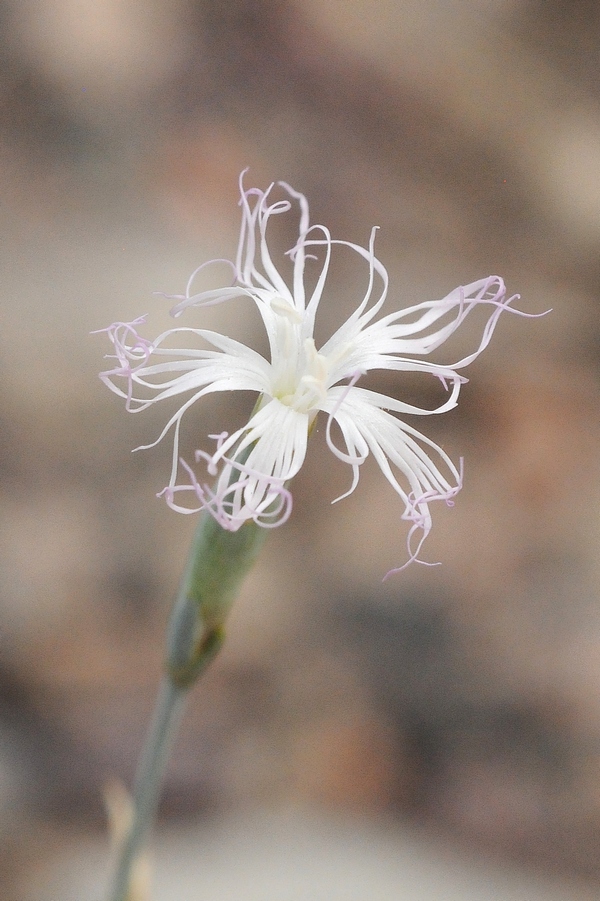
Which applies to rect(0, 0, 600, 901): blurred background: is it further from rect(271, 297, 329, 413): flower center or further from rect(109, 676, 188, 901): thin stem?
rect(271, 297, 329, 413): flower center

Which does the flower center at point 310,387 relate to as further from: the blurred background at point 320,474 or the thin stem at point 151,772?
the blurred background at point 320,474

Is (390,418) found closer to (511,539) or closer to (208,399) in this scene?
(208,399)

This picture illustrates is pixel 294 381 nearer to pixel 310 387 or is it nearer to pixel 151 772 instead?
pixel 310 387

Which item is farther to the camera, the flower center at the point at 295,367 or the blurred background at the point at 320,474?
the blurred background at the point at 320,474

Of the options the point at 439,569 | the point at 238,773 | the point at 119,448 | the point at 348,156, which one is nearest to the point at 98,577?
the point at 119,448

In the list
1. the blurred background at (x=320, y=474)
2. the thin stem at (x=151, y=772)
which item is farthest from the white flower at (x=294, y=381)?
the blurred background at (x=320, y=474)

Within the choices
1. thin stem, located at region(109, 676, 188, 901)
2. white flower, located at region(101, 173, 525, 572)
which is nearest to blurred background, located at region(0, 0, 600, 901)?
thin stem, located at region(109, 676, 188, 901)

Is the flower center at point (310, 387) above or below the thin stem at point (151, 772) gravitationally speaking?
above
